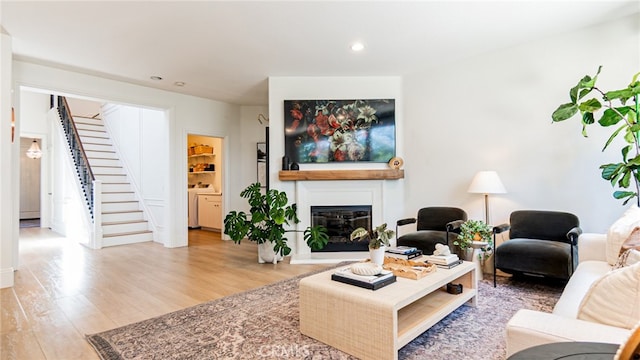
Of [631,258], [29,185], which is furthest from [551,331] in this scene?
[29,185]

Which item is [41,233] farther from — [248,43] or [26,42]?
[248,43]

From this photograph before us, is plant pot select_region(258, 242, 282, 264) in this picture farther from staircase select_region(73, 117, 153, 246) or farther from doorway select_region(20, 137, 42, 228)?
doorway select_region(20, 137, 42, 228)

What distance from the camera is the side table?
3.16 ft

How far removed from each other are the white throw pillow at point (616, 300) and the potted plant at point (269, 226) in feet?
10.3

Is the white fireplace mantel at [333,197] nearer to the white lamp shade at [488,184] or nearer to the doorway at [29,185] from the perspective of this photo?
the white lamp shade at [488,184]

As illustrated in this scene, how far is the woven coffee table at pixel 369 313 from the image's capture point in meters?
1.84

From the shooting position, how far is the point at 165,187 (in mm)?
5703

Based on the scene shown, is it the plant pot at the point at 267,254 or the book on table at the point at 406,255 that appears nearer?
the book on table at the point at 406,255

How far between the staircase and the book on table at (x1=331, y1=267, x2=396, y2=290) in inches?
200

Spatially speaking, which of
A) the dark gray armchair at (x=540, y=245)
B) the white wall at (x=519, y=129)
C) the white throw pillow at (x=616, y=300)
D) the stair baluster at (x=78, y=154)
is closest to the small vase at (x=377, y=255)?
the white throw pillow at (x=616, y=300)

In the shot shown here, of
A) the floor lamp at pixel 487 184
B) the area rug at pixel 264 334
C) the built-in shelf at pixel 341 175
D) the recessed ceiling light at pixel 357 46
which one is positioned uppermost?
the recessed ceiling light at pixel 357 46

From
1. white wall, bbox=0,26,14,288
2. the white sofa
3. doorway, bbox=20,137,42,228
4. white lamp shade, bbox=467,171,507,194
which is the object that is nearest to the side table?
the white sofa

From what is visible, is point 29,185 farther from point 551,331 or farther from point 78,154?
point 551,331

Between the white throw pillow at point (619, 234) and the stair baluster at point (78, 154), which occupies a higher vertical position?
the stair baluster at point (78, 154)
